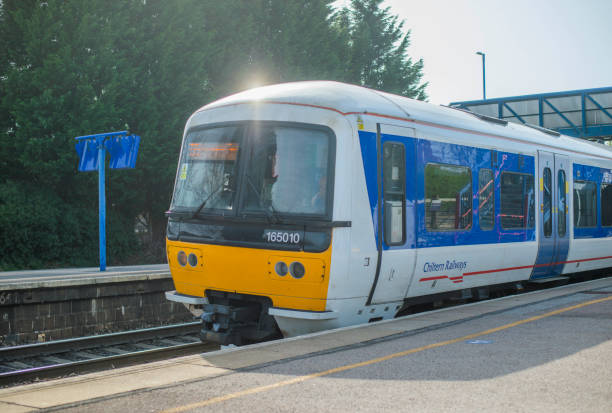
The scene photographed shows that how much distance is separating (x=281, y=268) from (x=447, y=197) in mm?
3012

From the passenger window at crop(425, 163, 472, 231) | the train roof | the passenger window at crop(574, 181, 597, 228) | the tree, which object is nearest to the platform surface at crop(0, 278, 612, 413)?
the passenger window at crop(425, 163, 472, 231)

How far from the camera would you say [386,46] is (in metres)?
43.2

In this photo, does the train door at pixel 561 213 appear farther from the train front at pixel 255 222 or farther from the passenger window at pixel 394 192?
the train front at pixel 255 222

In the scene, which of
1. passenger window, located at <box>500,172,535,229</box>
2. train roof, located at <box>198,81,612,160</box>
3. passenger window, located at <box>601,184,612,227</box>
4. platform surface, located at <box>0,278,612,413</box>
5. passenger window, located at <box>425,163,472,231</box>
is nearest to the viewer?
platform surface, located at <box>0,278,612,413</box>

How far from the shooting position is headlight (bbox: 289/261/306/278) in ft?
25.4

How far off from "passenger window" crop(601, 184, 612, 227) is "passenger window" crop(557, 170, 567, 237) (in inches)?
88.7

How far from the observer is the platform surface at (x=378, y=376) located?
5.04 metres

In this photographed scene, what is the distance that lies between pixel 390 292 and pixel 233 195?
227 cm

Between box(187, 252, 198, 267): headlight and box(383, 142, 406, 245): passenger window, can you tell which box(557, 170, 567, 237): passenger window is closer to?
box(383, 142, 406, 245): passenger window

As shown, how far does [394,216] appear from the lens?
8.59 meters

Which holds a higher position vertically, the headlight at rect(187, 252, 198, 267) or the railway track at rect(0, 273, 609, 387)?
the headlight at rect(187, 252, 198, 267)

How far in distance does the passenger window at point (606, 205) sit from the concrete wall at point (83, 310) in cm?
901

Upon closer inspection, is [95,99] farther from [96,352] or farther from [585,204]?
[585,204]

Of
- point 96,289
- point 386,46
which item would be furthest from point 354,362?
point 386,46
